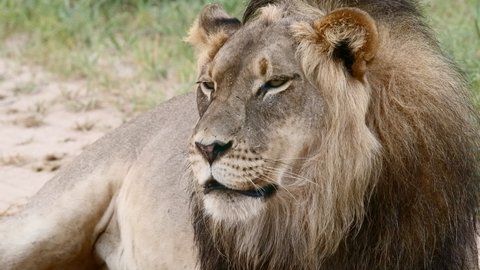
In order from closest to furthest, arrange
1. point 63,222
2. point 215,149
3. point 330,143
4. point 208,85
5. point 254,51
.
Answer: point 215,149 < point 330,143 < point 254,51 < point 208,85 < point 63,222

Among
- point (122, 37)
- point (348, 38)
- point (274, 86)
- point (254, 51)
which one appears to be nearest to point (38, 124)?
point (122, 37)

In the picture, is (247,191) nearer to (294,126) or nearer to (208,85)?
(294,126)

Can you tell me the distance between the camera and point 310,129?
4148 mm

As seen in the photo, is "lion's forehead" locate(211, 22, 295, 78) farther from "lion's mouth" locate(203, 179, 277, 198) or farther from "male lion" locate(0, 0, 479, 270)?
"lion's mouth" locate(203, 179, 277, 198)

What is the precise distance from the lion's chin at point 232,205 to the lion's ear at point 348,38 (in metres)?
0.53

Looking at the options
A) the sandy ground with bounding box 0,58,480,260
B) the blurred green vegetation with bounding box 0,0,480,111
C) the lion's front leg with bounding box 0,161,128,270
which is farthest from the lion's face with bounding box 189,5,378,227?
the blurred green vegetation with bounding box 0,0,480,111

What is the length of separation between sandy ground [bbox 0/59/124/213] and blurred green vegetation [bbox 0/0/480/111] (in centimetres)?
16

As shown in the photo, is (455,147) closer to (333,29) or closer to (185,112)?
(333,29)

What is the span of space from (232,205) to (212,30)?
0.74 metres

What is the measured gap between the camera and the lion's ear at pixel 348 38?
409 centimetres

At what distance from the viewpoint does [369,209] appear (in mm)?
4238

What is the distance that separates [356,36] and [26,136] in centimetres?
411

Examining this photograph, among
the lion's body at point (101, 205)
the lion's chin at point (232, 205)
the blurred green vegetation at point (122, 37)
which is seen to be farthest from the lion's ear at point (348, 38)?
the blurred green vegetation at point (122, 37)

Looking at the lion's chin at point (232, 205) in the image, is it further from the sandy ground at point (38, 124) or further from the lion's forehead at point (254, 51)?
the sandy ground at point (38, 124)
